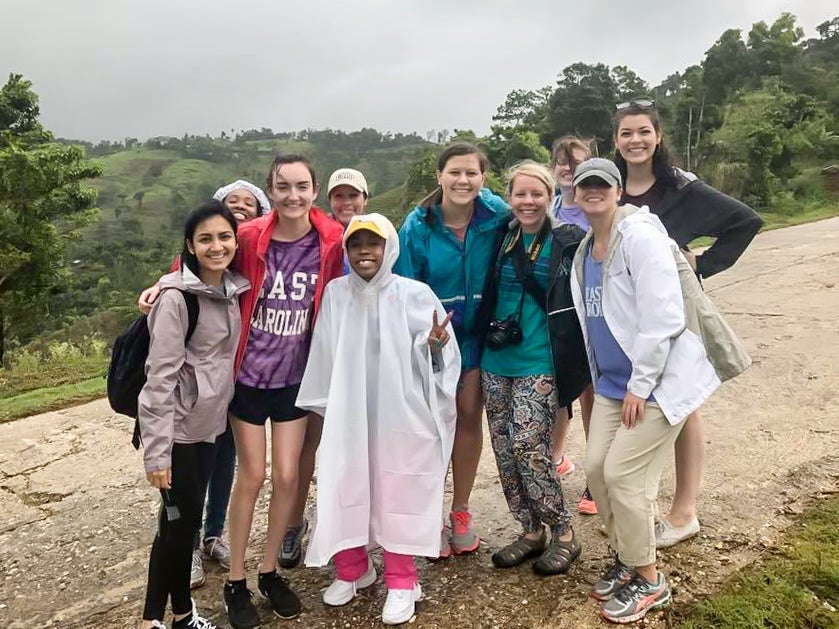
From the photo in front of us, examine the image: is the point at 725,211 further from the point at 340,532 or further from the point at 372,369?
the point at 340,532

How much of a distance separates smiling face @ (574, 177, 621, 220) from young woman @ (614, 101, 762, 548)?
517 millimetres

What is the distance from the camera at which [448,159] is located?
273 centimetres

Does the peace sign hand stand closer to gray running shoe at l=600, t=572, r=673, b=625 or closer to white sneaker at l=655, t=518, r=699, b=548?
gray running shoe at l=600, t=572, r=673, b=625

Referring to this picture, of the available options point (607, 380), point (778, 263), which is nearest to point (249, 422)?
point (607, 380)

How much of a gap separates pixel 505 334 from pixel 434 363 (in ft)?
1.07

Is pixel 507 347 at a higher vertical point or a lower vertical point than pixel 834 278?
higher

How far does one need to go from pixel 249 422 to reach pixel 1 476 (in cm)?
277

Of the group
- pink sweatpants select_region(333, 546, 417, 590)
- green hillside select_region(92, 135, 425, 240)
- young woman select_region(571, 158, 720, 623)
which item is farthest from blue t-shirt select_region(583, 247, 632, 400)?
green hillside select_region(92, 135, 425, 240)

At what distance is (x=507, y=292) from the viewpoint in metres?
2.72

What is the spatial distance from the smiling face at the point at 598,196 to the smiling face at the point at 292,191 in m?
1.12

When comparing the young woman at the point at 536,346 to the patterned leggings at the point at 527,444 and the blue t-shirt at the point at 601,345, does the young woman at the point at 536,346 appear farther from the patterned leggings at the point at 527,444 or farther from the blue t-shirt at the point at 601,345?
the blue t-shirt at the point at 601,345

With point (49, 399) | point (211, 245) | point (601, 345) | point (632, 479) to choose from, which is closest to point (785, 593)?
point (632, 479)

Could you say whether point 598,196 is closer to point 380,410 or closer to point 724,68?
point 380,410

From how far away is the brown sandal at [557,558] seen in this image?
2.69m
